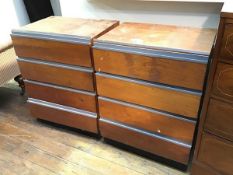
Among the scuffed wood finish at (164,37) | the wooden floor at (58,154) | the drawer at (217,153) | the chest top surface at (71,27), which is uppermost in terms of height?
the chest top surface at (71,27)

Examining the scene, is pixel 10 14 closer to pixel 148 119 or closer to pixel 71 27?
pixel 71 27

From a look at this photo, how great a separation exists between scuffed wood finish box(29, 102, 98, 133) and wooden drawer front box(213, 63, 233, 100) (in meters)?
0.77

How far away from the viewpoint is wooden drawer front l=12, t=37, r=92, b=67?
1.24 m

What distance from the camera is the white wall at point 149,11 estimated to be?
4.20ft

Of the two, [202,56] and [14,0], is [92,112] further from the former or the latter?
[14,0]

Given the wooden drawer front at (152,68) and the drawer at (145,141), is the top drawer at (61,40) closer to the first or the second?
the wooden drawer front at (152,68)

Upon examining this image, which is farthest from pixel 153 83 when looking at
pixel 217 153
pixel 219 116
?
pixel 217 153

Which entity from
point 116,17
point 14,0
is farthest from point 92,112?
point 14,0

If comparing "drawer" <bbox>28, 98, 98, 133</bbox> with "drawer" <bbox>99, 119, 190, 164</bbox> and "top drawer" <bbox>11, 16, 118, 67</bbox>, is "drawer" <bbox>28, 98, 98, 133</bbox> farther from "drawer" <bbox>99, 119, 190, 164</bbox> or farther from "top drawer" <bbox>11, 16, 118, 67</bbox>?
"top drawer" <bbox>11, 16, 118, 67</bbox>

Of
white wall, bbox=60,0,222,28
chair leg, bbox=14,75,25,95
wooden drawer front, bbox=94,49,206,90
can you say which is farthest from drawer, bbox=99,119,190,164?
chair leg, bbox=14,75,25,95

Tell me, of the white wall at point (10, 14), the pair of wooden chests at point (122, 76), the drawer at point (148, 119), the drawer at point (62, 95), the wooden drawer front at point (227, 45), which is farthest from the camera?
the white wall at point (10, 14)

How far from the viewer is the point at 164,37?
1.17 m

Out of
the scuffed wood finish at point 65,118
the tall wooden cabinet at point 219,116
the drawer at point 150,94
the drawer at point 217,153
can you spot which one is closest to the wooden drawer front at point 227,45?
the tall wooden cabinet at point 219,116

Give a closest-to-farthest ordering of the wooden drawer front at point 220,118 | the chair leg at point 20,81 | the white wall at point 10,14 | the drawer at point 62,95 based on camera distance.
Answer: the wooden drawer front at point 220,118 → the drawer at point 62,95 → the chair leg at point 20,81 → the white wall at point 10,14
